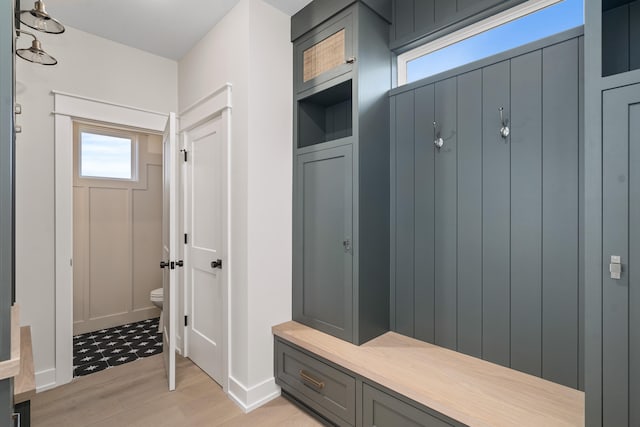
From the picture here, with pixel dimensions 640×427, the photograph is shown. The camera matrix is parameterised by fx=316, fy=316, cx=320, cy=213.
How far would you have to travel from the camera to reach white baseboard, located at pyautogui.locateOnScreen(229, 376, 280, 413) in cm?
212

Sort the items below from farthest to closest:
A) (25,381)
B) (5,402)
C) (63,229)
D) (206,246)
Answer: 1. (206,246)
2. (63,229)
3. (25,381)
4. (5,402)

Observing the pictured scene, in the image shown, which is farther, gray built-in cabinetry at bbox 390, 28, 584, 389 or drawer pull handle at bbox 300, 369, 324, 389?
drawer pull handle at bbox 300, 369, 324, 389

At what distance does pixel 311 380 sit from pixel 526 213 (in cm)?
155

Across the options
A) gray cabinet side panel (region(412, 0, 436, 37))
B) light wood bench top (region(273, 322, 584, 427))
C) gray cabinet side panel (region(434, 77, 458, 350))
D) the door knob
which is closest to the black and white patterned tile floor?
light wood bench top (region(273, 322, 584, 427))

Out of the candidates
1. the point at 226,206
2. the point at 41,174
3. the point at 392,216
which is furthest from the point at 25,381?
the point at 392,216

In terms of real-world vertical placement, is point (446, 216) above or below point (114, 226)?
above

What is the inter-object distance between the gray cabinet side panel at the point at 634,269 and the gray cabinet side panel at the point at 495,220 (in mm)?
615

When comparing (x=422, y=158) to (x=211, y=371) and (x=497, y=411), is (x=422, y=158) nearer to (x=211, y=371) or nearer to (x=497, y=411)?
(x=497, y=411)

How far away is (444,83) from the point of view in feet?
6.21

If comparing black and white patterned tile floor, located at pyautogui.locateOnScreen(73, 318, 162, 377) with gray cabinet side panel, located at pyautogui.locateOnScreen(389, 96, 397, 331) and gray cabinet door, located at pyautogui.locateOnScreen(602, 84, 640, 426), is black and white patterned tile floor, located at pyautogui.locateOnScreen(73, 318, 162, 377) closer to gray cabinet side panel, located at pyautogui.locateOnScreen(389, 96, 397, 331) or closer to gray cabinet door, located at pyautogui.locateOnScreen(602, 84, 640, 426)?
gray cabinet side panel, located at pyautogui.locateOnScreen(389, 96, 397, 331)

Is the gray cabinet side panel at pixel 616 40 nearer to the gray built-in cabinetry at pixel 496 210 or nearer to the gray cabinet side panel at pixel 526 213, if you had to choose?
the gray built-in cabinetry at pixel 496 210

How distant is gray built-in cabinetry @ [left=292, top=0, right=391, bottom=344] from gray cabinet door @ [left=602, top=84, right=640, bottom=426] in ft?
3.72

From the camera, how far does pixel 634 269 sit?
3.43 feet

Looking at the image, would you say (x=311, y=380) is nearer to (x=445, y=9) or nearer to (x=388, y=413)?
(x=388, y=413)
